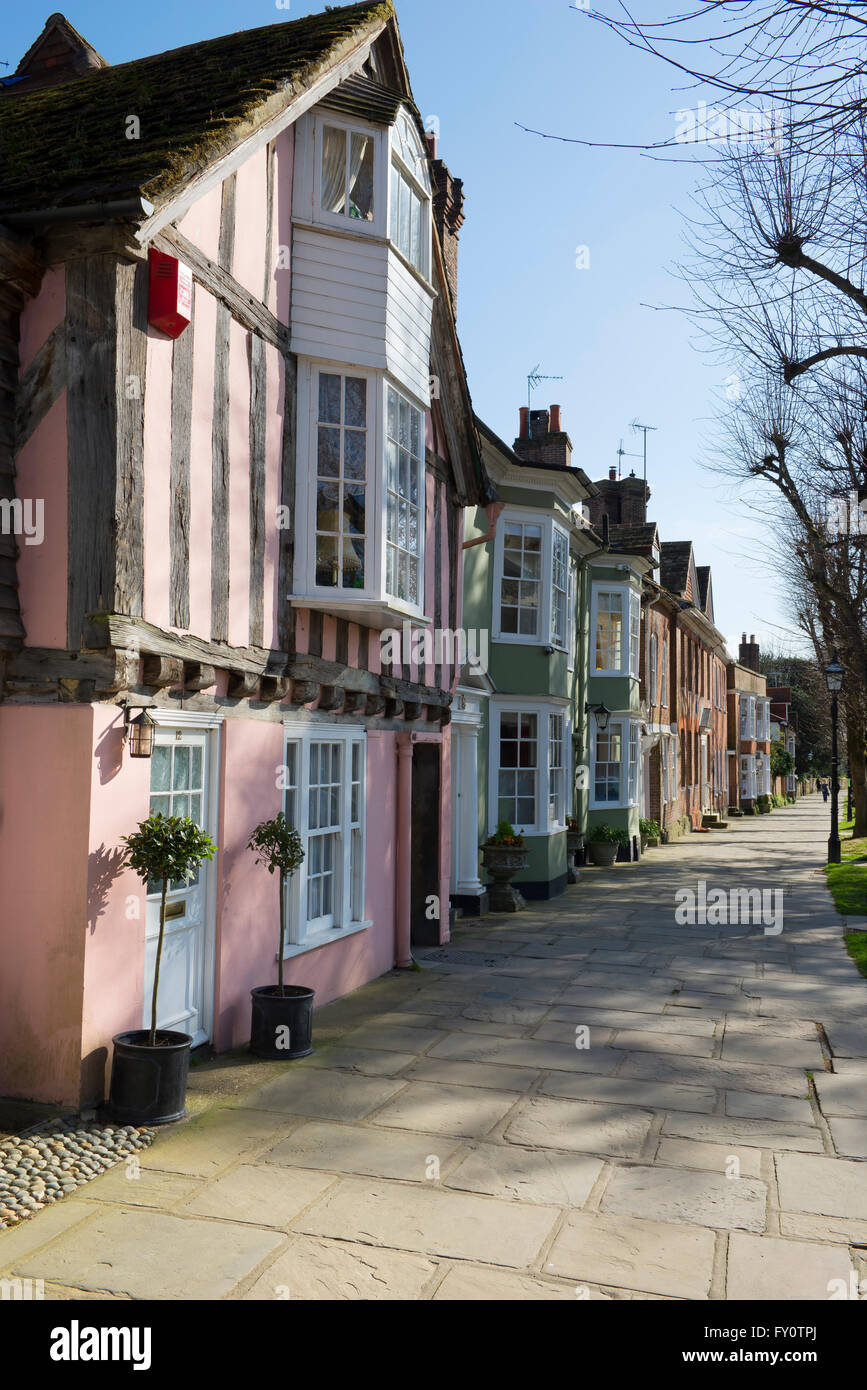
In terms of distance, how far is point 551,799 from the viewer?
19531mm

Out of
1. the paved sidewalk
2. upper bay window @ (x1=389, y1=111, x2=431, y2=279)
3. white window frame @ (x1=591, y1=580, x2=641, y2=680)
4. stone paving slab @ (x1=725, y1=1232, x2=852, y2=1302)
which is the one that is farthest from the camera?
white window frame @ (x1=591, y1=580, x2=641, y2=680)

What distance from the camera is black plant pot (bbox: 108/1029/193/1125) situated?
621 cm

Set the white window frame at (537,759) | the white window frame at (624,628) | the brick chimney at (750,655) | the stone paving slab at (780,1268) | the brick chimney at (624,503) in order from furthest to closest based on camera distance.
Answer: the brick chimney at (750,655)
the brick chimney at (624,503)
the white window frame at (624,628)
the white window frame at (537,759)
the stone paving slab at (780,1268)

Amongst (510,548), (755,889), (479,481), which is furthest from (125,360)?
(755,889)

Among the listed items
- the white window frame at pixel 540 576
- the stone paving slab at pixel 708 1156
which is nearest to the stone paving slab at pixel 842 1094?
the stone paving slab at pixel 708 1156

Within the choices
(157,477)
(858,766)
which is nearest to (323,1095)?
(157,477)

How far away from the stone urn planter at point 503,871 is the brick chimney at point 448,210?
841cm

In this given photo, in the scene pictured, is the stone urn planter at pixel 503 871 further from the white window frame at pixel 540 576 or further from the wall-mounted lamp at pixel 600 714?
the wall-mounted lamp at pixel 600 714

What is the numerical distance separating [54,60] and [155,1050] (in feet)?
39.0

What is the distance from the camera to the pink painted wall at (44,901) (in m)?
6.18

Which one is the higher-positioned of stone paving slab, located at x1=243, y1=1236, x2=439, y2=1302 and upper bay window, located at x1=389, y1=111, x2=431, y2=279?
upper bay window, located at x1=389, y1=111, x2=431, y2=279

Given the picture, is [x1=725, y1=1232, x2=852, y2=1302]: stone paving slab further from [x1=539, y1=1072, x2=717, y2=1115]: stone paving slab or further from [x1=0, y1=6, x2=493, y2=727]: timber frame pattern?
[x1=0, y1=6, x2=493, y2=727]: timber frame pattern

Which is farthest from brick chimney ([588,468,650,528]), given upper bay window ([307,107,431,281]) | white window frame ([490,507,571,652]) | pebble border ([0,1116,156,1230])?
pebble border ([0,1116,156,1230])

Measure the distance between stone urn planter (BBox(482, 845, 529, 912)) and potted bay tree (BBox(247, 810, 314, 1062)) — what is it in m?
8.53
